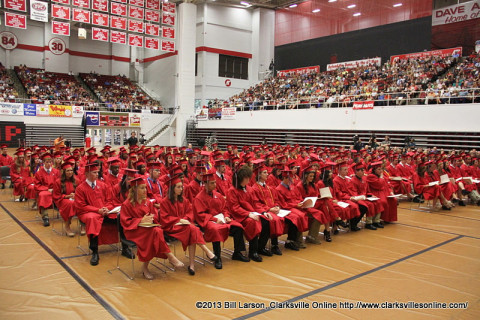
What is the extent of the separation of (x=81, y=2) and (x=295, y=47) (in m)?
22.1

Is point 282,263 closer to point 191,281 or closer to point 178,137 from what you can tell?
point 191,281

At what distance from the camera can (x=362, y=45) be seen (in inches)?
1248

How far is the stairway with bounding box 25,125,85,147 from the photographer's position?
96.5ft

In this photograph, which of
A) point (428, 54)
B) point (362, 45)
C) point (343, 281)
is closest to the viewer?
point (343, 281)

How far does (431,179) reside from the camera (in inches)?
442

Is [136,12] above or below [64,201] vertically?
above

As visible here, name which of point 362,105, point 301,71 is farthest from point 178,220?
point 301,71

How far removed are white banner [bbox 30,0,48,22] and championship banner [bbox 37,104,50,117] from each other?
32.7ft

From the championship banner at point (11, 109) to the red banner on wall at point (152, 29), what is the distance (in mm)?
12737

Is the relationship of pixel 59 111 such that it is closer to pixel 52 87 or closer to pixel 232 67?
pixel 52 87

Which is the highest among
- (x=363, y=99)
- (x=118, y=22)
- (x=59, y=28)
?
(x=118, y=22)

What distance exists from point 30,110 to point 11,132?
7.47 feet

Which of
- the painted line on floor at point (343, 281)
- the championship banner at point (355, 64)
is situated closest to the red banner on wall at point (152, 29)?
the championship banner at point (355, 64)

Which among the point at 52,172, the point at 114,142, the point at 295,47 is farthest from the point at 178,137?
the point at 52,172
